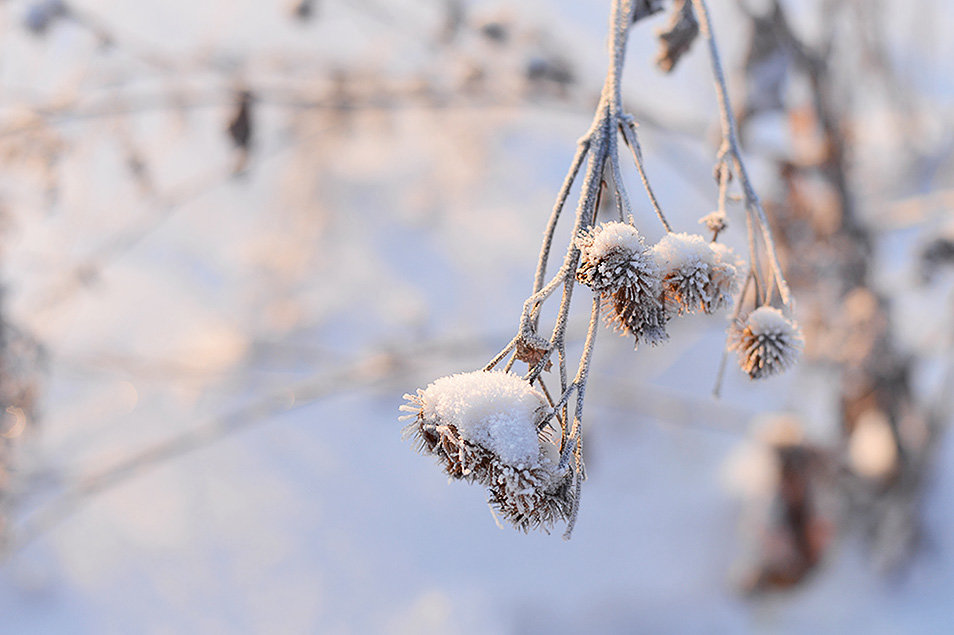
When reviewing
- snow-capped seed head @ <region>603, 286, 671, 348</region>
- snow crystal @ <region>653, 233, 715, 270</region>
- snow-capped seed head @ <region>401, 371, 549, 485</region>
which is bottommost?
snow-capped seed head @ <region>401, 371, 549, 485</region>

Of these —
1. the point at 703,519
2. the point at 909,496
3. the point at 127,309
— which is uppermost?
the point at 127,309

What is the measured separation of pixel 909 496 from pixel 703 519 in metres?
0.63

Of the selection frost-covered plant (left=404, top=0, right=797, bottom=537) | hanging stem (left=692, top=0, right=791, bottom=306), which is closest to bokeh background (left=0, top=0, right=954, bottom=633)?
hanging stem (left=692, top=0, right=791, bottom=306)

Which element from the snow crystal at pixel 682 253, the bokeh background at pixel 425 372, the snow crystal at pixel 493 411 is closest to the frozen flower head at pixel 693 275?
the snow crystal at pixel 682 253

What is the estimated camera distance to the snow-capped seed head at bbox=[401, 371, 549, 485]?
43 cm

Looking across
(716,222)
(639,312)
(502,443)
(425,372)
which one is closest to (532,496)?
(502,443)

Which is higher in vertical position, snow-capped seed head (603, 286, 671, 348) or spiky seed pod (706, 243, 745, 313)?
spiky seed pod (706, 243, 745, 313)

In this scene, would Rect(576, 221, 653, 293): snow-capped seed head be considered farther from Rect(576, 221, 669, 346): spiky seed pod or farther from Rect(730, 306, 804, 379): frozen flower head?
Rect(730, 306, 804, 379): frozen flower head

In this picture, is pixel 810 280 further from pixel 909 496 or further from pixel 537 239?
pixel 537 239

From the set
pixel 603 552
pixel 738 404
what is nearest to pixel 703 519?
pixel 603 552

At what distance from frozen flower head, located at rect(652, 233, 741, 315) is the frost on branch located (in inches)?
5.0

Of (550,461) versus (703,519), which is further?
(703,519)

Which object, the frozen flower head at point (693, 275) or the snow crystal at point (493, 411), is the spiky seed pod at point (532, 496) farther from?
the frozen flower head at point (693, 275)

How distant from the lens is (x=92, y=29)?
4.84 feet
